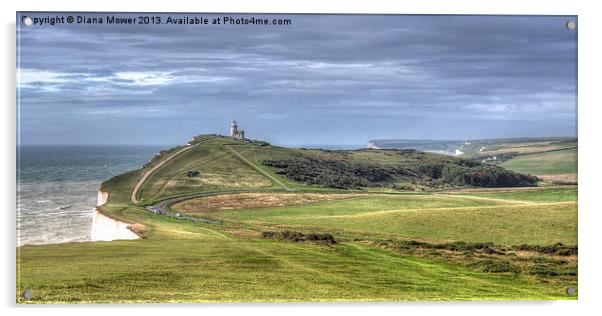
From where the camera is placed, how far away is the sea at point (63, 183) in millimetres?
14023

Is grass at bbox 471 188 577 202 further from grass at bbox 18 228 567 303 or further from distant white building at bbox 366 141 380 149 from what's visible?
distant white building at bbox 366 141 380 149

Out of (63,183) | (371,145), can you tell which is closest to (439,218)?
(371,145)

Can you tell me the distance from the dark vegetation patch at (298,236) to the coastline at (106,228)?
8.54 ft

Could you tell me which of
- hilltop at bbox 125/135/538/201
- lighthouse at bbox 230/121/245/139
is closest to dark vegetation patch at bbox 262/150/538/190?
hilltop at bbox 125/135/538/201

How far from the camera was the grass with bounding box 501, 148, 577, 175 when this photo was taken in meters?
14.7

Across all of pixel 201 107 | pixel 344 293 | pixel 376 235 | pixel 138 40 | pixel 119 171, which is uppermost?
pixel 138 40

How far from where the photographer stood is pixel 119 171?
14.8 metres

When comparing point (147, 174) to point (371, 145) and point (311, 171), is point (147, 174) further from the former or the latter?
point (371, 145)

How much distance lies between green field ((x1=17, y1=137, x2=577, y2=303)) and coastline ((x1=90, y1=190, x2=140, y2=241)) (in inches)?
5.4

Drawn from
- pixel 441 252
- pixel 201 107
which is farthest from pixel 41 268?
pixel 441 252

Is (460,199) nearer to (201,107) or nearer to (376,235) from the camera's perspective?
(376,235)

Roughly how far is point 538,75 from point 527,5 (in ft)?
4.53

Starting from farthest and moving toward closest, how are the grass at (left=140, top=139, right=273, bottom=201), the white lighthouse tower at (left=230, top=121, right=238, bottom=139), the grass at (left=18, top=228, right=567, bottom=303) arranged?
the grass at (left=140, top=139, right=273, bottom=201) < the white lighthouse tower at (left=230, top=121, right=238, bottom=139) < the grass at (left=18, top=228, right=567, bottom=303)

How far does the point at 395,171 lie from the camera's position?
15422 millimetres
